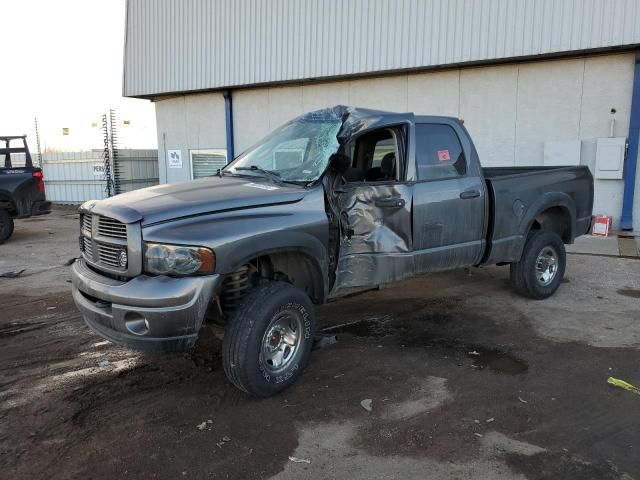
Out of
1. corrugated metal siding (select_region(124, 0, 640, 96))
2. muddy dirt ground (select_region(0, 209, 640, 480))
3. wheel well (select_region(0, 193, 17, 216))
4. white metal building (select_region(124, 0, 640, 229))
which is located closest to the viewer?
muddy dirt ground (select_region(0, 209, 640, 480))

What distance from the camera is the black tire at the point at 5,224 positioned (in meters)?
11.0

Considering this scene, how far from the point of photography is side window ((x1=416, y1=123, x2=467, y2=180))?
16.3 ft

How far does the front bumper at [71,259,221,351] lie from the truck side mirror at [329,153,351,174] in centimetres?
141

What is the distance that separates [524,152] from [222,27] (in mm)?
A: 9003

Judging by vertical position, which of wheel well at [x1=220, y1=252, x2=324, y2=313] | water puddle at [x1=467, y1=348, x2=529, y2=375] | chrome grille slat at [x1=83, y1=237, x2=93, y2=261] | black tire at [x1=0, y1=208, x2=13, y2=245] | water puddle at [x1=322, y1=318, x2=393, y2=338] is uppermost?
chrome grille slat at [x1=83, y1=237, x2=93, y2=261]

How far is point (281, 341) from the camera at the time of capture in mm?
4023

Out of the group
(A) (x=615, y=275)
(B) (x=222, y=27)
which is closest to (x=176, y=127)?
(B) (x=222, y=27)

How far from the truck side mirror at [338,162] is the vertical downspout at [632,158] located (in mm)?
8641

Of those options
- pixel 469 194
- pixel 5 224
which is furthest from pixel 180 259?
pixel 5 224

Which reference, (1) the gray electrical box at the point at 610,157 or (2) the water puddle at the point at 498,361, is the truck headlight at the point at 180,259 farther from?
(1) the gray electrical box at the point at 610,157

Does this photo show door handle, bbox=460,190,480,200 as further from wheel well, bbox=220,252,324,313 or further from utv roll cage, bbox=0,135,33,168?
utv roll cage, bbox=0,135,33,168

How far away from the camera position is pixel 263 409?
377cm

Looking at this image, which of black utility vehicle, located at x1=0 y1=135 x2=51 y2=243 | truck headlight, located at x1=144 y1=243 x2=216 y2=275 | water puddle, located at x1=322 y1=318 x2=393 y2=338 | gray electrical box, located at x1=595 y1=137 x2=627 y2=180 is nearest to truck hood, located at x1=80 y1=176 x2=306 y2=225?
truck headlight, located at x1=144 y1=243 x2=216 y2=275

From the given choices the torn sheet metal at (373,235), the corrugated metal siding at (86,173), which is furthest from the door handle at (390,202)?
the corrugated metal siding at (86,173)
